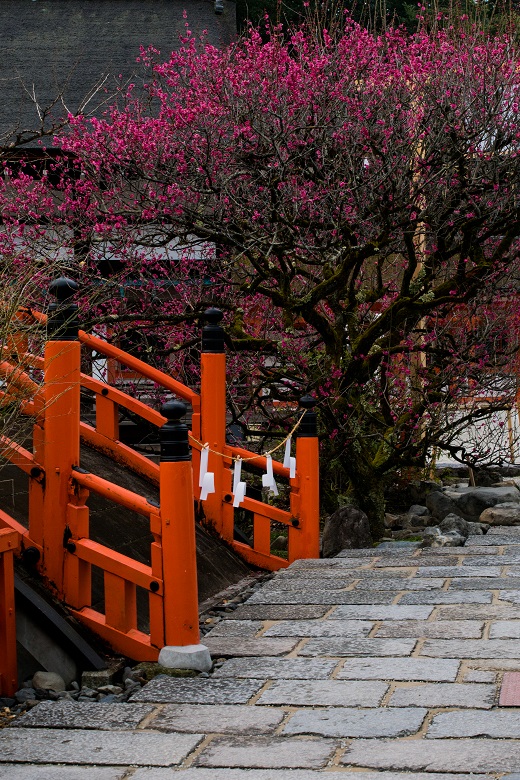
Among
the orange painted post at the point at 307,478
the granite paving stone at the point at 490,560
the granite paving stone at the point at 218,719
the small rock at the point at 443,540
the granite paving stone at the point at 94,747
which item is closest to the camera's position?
the granite paving stone at the point at 94,747

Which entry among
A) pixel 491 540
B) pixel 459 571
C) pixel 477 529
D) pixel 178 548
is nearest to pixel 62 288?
pixel 178 548

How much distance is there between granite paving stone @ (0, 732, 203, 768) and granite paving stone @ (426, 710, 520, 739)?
837 millimetres

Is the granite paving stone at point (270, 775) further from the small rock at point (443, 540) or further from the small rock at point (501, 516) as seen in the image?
the small rock at point (501, 516)

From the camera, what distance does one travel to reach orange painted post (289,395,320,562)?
7.34 m

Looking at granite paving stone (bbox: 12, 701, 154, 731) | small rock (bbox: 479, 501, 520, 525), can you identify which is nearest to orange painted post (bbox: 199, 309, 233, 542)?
small rock (bbox: 479, 501, 520, 525)

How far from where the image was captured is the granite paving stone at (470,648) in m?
4.57

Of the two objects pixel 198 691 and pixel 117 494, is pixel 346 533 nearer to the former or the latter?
pixel 117 494

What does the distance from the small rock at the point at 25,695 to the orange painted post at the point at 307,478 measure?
3.15m

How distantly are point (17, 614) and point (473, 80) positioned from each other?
240 inches

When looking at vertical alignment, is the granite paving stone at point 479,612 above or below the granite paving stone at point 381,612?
above

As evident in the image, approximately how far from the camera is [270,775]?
327 cm

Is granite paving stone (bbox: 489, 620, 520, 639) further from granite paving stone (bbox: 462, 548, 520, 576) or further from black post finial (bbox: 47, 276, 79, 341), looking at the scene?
black post finial (bbox: 47, 276, 79, 341)

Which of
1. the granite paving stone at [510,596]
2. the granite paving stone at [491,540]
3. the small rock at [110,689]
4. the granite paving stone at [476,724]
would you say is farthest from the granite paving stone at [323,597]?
the granite paving stone at [476,724]

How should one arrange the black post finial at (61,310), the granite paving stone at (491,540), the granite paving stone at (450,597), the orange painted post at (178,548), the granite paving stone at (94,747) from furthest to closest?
the granite paving stone at (491,540)
the granite paving stone at (450,597)
the black post finial at (61,310)
the orange painted post at (178,548)
the granite paving stone at (94,747)
